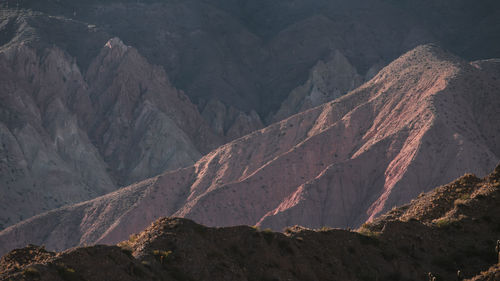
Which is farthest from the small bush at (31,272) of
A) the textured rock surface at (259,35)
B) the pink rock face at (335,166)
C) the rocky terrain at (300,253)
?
the textured rock surface at (259,35)

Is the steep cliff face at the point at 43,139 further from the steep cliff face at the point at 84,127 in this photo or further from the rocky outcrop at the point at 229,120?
the rocky outcrop at the point at 229,120

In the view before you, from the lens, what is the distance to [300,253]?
25.1m

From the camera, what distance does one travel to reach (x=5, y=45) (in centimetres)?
13062

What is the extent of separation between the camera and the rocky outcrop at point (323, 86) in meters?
146

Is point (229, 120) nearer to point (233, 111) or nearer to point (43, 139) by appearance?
point (233, 111)

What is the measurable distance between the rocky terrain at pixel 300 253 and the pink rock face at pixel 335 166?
4775cm

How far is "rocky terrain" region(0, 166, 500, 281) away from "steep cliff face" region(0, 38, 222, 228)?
8262 centimetres

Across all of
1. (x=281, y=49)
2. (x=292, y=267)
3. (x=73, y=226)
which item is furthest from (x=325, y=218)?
(x=281, y=49)

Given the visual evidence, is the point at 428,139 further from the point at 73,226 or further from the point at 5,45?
the point at 5,45

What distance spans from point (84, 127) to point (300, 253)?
364 ft

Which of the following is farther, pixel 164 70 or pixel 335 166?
pixel 164 70

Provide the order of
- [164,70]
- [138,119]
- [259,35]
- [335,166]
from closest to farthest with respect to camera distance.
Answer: [335,166] < [138,119] < [164,70] < [259,35]

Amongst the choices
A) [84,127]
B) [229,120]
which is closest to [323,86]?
[229,120]

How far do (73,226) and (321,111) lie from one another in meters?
36.5
